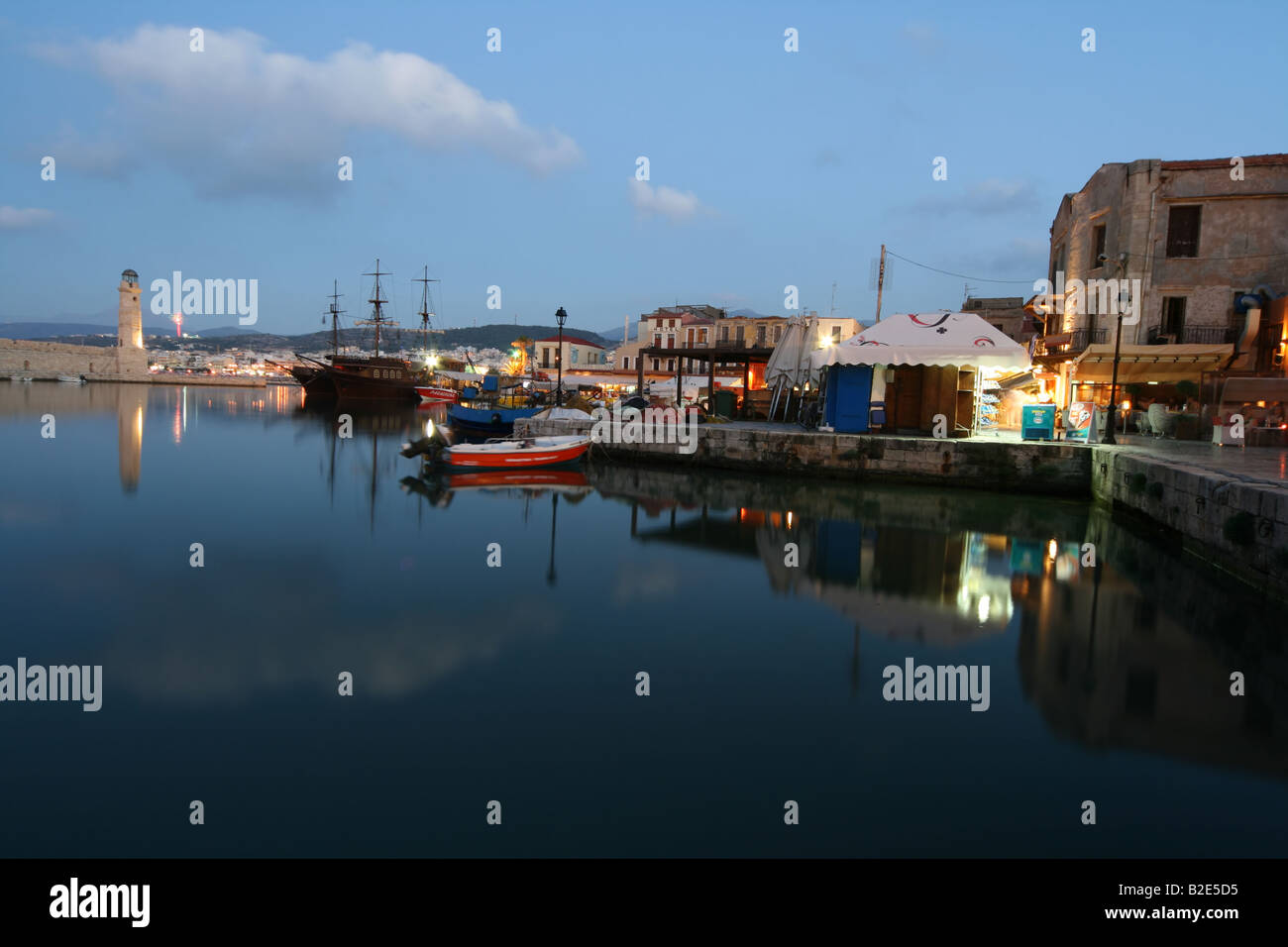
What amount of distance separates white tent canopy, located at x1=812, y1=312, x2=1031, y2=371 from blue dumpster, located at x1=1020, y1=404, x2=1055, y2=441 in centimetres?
112

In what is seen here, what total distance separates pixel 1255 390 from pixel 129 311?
10498cm

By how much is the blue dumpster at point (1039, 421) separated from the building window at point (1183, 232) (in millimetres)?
7778

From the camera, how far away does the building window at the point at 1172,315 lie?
2202 centimetres

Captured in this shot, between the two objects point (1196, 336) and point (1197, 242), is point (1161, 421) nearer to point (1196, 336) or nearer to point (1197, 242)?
point (1196, 336)

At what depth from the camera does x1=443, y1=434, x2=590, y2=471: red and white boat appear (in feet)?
70.8

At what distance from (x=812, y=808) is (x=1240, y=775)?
314 cm

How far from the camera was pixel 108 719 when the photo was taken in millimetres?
6242

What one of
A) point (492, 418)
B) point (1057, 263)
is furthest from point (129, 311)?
point (1057, 263)

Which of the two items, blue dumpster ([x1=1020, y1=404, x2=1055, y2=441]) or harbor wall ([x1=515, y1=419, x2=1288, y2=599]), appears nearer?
harbor wall ([x1=515, y1=419, x2=1288, y2=599])

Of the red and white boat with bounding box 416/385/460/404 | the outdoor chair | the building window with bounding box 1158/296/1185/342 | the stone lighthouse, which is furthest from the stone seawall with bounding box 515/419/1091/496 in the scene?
the stone lighthouse

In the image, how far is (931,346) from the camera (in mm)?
18859

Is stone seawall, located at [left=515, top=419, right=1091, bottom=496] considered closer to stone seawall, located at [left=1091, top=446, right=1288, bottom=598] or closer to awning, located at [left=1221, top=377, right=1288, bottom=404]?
stone seawall, located at [left=1091, top=446, right=1288, bottom=598]

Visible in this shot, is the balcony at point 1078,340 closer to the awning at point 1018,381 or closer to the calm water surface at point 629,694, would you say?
the awning at point 1018,381
